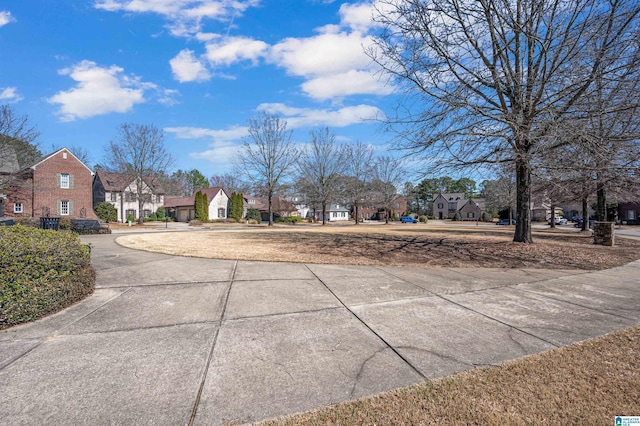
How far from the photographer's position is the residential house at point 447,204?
273 feet

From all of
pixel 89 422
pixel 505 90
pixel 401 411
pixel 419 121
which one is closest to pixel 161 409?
pixel 89 422

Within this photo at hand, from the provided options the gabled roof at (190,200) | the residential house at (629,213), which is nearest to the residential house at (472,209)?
the residential house at (629,213)

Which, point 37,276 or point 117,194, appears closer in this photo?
point 37,276

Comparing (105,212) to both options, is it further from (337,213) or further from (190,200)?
(337,213)

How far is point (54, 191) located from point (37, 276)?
36146 mm

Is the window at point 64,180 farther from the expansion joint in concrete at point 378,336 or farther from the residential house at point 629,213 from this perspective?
the residential house at point 629,213

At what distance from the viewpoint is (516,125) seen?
351 inches

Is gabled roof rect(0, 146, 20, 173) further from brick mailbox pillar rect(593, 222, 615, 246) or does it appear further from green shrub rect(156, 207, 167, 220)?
brick mailbox pillar rect(593, 222, 615, 246)

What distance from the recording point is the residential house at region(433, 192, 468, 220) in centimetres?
8311

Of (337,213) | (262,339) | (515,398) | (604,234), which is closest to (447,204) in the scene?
(337,213)

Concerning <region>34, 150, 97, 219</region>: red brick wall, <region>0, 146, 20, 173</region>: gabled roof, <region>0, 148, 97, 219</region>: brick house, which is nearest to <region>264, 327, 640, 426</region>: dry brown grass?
<region>0, 146, 20, 173</region>: gabled roof

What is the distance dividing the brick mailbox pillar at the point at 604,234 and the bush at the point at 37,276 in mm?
19624

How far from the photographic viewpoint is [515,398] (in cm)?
252

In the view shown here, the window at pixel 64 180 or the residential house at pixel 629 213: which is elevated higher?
the window at pixel 64 180
